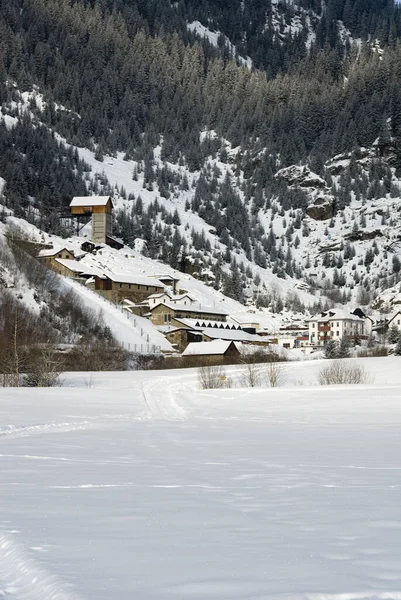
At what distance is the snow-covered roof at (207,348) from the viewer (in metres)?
85.6

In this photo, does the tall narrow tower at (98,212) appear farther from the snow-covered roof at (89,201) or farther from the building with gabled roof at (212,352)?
the building with gabled roof at (212,352)

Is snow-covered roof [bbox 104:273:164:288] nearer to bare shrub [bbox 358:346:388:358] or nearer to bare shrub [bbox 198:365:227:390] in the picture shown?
bare shrub [bbox 358:346:388:358]

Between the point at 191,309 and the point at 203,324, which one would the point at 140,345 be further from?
the point at 191,309

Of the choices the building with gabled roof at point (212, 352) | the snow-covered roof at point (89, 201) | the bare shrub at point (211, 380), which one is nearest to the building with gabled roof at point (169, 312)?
the building with gabled roof at point (212, 352)

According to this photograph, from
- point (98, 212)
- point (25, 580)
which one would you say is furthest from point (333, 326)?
point (25, 580)

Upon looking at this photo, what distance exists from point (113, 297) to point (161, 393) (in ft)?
216

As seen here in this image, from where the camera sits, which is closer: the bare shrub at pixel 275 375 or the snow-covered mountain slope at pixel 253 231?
the bare shrub at pixel 275 375

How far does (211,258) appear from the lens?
154 metres

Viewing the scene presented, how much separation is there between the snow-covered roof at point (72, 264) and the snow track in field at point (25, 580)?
10325 centimetres

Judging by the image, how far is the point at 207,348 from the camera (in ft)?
285

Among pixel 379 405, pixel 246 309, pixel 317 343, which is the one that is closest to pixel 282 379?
pixel 379 405

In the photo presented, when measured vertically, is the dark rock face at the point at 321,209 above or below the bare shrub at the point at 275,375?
above

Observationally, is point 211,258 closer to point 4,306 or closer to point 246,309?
point 246,309

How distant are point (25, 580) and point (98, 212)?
13625 cm
